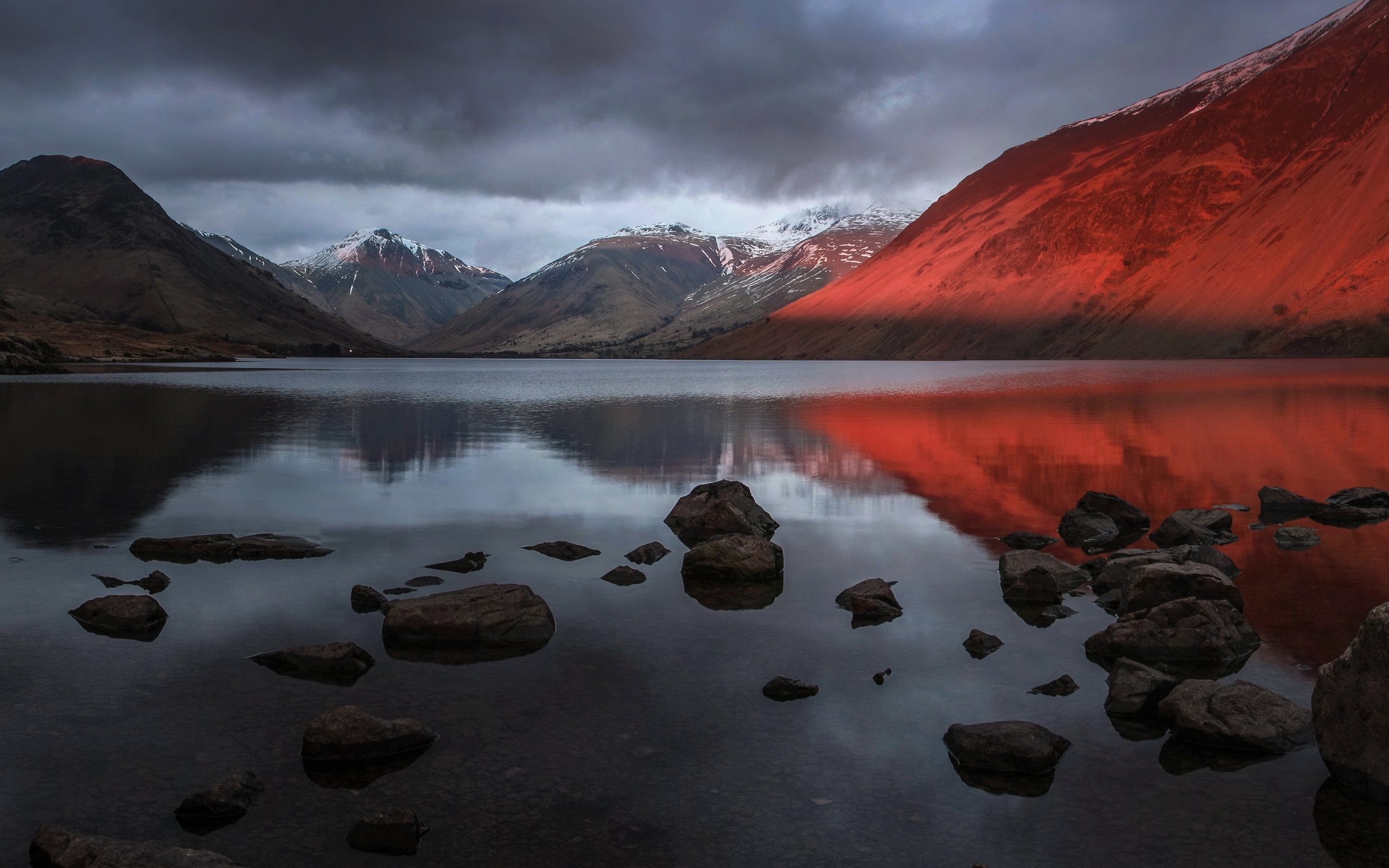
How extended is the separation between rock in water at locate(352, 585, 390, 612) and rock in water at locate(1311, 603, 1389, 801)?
13.4 meters

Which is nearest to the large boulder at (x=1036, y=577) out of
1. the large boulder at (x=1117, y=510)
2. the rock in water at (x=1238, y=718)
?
the rock in water at (x=1238, y=718)

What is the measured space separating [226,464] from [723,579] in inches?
931

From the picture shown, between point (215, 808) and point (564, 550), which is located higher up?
point (564, 550)

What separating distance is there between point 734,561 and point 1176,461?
24421mm

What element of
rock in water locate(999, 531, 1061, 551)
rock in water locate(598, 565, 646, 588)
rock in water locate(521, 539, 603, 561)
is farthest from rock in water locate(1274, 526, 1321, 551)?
rock in water locate(521, 539, 603, 561)

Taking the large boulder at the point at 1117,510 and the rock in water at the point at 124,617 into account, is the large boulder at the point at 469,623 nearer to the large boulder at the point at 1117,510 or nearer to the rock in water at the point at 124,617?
the rock in water at the point at 124,617

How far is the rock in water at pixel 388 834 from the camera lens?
820 centimetres

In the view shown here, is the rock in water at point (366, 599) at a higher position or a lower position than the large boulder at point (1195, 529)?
lower

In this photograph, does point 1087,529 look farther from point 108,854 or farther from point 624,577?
point 108,854

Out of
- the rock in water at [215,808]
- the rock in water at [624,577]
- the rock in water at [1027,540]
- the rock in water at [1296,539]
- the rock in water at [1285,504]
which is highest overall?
the rock in water at [1285,504]

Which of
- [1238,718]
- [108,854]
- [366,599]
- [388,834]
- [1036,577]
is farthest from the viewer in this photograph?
[1036,577]

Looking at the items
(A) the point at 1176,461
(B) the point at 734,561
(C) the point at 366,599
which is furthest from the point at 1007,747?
(A) the point at 1176,461

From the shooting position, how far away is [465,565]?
18484mm

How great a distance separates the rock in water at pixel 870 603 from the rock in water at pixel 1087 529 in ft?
23.7
